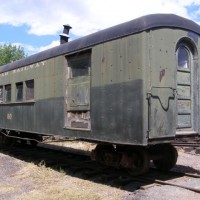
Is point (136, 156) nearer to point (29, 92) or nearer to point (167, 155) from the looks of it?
point (167, 155)

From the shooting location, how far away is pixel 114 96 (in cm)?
718

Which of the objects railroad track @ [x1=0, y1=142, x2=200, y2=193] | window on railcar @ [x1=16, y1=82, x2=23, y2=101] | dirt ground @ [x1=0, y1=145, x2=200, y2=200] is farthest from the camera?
window on railcar @ [x1=16, y1=82, x2=23, y2=101]

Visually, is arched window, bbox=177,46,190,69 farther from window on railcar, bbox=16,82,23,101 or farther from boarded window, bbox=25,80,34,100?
window on railcar, bbox=16,82,23,101

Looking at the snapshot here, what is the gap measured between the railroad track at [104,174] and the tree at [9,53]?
45545 mm

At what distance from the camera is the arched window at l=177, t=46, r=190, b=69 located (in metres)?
7.46

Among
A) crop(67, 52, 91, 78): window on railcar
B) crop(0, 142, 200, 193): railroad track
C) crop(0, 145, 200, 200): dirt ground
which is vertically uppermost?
crop(67, 52, 91, 78): window on railcar

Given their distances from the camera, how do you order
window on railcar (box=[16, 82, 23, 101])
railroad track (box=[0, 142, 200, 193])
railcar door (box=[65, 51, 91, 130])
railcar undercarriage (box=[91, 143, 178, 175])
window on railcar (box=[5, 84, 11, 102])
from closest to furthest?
railroad track (box=[0, 142, 200, 193]), railcar undercarriage (box=[91, 143, 178, 175]), railcar door (box=[65, 51, 91, 130]), window on railcar (box=[16, 82, 23, 101]), window on railcar (box=[5, 84, 11, 102])

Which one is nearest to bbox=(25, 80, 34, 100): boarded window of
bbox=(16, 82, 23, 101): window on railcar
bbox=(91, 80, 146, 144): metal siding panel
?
bbox=(16, 82, 23, 101): window on railcar

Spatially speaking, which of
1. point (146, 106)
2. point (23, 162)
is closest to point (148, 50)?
point (146, 106)

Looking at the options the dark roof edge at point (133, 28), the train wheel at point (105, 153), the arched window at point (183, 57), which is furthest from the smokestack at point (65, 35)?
the arched window at point (183, 57)

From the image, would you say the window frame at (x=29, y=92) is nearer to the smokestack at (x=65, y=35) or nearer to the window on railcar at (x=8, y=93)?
the window on railcar at (x=8, y=93)

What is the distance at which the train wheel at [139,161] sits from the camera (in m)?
7.47

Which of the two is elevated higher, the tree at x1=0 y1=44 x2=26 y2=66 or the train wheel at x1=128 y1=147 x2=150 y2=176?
the tree at x1=0 y1=44 x2=26 y2=66

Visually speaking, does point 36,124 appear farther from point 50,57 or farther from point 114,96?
point 114,96
